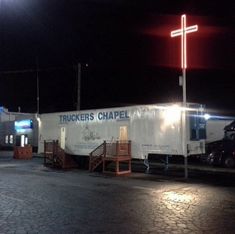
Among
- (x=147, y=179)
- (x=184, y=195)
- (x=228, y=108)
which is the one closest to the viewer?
(x=184, y=195)

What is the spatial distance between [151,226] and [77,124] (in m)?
16.9

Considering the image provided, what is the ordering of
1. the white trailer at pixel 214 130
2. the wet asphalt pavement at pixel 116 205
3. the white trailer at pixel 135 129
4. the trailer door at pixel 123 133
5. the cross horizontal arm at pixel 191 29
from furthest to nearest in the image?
the white trailer at pixel 214 130 < the trailer door at pixel 123 133 < the white trailer at pixel 135 129 < the cross horizontal arm at pixel 191 29 < the wet asphalt pavement at pixel 116 205

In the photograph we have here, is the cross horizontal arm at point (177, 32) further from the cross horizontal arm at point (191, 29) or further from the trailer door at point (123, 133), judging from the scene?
the trailer door at point (123, 133)

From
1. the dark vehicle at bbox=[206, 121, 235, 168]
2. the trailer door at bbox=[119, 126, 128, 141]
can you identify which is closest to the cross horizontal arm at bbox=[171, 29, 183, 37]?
the trailer door at bbox=[119, 126, 128, 141]

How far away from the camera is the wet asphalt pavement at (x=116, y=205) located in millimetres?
8773

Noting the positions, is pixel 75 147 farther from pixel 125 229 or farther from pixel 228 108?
pixel 228 108

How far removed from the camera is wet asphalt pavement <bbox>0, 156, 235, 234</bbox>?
8773 millimetres

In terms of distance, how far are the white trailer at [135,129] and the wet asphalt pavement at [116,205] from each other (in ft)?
8.47

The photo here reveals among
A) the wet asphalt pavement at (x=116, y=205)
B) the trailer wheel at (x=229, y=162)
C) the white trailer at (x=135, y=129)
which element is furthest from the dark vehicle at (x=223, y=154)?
the wet asphalt pavement at (x=116, y=205)

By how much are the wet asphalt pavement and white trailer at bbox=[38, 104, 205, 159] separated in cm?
258

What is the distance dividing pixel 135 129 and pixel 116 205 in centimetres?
1067

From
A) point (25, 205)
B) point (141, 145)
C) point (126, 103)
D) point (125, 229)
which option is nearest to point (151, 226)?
point (125, 229)

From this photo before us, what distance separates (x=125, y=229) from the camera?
28.1 ft

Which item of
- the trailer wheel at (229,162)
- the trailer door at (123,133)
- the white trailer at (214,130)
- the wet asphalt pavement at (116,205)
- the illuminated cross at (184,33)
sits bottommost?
the wet asphalt pavement at (116,205)
